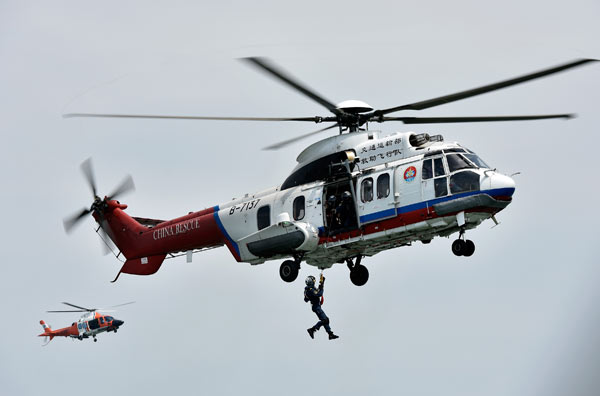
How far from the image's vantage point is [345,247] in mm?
22438

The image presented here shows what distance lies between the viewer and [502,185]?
66.2 ft

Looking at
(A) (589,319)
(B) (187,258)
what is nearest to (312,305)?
(B) (187,258)

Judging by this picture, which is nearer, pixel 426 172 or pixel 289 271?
pixel 426 172

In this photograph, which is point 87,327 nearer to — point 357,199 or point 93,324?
point 93,324

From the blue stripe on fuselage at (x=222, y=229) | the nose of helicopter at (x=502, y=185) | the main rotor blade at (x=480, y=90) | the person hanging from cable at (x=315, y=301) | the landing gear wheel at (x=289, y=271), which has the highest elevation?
the main rotor blade at (x=480, y=90)

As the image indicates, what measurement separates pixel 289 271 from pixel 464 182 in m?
5.39

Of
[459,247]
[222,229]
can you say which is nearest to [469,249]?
[459,247]

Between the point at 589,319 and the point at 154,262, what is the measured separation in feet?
528

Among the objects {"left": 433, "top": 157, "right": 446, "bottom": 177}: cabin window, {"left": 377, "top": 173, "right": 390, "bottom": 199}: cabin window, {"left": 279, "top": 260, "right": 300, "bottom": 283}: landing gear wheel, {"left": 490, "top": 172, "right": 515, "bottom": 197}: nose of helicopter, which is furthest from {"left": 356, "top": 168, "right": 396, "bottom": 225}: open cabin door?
{"left": 490, "top": 172, "right": 515, "bottom": 197}: nose of helicopter

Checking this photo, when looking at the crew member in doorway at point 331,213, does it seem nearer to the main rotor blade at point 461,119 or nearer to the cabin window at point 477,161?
the main rotor blade at point 461,119

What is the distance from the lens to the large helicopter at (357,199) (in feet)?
67.3

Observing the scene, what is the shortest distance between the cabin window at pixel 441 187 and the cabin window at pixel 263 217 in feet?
16.9

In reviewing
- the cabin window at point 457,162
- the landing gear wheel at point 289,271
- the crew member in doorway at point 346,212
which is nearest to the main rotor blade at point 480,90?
the cabin window at point 457,162

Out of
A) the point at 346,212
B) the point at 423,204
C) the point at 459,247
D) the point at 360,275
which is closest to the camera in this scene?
the point at 459,247
